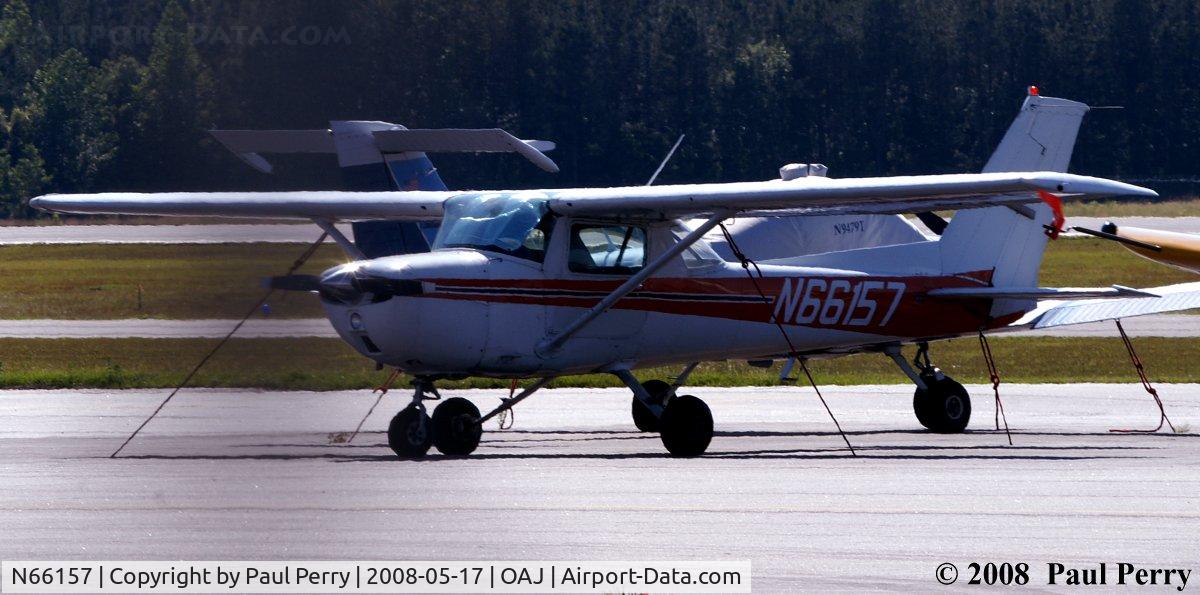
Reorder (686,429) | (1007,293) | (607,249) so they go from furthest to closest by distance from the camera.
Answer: (1007,293)
(607,249)
(686,429)

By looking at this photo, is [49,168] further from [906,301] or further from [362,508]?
[906,301]

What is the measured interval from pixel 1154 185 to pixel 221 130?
6639cm

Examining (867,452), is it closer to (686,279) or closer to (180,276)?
(686,279)

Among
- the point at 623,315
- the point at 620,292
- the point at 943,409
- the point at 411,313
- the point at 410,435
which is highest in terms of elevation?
the point at 411,313

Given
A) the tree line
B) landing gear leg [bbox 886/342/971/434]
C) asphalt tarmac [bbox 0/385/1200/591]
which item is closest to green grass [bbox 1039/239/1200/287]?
the tree line

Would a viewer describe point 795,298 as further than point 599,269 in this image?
Yes

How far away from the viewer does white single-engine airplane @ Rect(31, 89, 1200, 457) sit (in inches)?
485

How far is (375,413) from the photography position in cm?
1794

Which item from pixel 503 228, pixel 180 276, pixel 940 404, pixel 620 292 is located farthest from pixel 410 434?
pixel 180 276

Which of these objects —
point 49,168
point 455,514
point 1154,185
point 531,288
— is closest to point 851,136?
point 1154,185

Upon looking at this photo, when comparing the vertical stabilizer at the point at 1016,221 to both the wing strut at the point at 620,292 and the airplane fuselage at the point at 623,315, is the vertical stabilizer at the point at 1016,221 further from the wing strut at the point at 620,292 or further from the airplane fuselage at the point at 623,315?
the wing strut at the point at 620,292

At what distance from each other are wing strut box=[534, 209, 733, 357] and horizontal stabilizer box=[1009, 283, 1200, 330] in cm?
507

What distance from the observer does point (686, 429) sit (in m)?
13.3

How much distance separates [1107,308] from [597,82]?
1293cm
